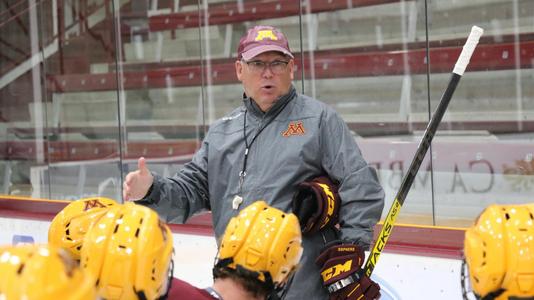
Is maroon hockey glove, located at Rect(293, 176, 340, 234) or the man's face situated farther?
the man's face

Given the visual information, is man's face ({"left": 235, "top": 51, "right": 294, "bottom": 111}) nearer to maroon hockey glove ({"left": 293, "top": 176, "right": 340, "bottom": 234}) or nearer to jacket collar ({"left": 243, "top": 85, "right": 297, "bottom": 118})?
jacket collar ({"left": 243, "top": 85, "right": 297, "bottom": 118})

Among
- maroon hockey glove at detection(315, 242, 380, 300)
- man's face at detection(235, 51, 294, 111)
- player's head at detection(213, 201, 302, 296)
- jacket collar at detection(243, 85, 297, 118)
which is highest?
man's face at detection(235, 51, 294, 111)

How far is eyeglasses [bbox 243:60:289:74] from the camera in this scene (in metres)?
1.78

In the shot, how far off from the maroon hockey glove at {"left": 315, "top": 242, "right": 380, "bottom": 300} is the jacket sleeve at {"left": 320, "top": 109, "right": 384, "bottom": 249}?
0.04 m

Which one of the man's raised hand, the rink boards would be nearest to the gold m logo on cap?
the man's raised hand

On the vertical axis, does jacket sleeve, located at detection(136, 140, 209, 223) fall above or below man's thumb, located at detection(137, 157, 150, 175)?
below

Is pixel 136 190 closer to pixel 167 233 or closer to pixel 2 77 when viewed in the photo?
pixel 167 233

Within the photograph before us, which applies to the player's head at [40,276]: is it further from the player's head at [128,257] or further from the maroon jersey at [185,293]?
the maroon jersey at [185,293]

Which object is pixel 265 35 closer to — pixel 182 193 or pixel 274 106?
pixel 274 106

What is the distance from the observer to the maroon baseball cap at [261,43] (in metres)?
1.76

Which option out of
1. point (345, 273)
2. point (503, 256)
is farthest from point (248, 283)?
point (503, 256)

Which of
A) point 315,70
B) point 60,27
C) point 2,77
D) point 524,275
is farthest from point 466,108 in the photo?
point 2,77

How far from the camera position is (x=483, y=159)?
351cm

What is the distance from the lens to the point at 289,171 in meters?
1.72
